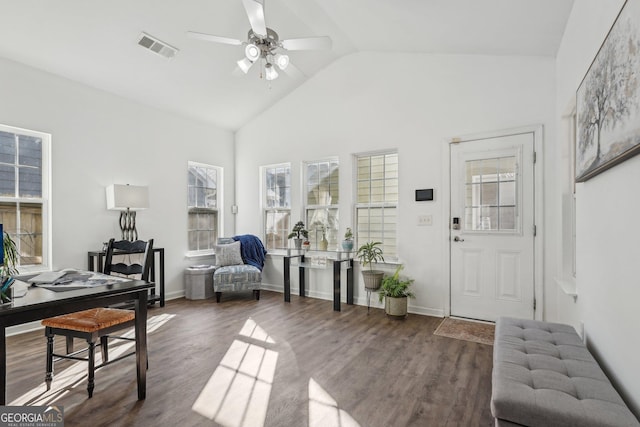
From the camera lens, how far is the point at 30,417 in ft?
6.34

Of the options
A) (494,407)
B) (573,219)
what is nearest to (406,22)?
(573,219)

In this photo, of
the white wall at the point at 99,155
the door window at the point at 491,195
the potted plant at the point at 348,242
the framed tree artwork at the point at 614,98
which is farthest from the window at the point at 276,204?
the framed tree artwork at the point at 614,98

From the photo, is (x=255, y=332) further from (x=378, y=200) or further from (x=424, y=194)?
(x=424, y=194)

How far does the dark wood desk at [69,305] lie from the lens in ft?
5.31

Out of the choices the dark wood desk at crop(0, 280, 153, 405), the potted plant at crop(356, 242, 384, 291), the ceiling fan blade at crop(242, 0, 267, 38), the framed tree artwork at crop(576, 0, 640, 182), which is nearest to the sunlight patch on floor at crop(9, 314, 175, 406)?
the dark wood desk at crop(0, 280, 153, 405)

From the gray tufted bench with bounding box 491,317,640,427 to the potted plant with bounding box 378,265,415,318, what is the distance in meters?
1.96

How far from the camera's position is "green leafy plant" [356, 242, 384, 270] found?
4.44 metres

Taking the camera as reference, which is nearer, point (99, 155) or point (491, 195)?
point (491, 195)

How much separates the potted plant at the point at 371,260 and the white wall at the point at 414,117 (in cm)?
32

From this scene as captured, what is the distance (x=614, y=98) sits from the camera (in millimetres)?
1589

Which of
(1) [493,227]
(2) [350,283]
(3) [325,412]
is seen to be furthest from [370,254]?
(3) [325,412]

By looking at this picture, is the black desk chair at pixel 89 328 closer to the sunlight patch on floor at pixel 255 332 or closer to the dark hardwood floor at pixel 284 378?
the dark hardwood floor at pixel 284 378

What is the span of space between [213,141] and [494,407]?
542cm

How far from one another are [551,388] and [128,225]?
4.75m
